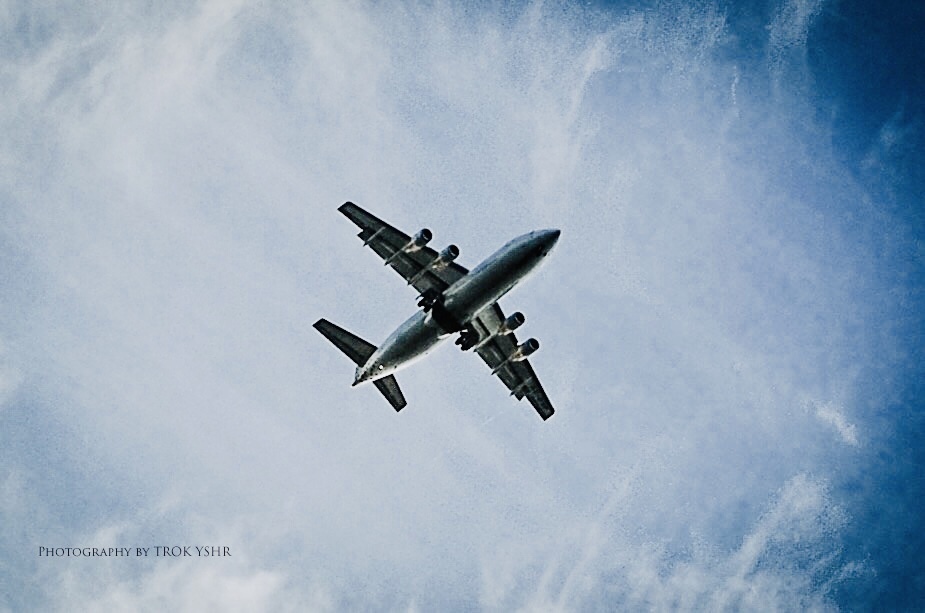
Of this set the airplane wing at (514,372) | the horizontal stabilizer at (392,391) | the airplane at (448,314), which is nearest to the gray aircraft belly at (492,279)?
the airplane at (448,314)

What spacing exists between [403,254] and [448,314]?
722cm

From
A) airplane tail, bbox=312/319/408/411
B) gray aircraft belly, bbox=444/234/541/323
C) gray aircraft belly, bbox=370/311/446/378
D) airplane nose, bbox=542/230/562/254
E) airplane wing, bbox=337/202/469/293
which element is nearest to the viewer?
airplane nose, bbox=542/230/562/254

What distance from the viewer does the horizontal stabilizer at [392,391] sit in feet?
241

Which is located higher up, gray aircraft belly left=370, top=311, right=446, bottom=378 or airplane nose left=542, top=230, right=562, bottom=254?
airplane nose left=542, top=230, right=562, bottom=254

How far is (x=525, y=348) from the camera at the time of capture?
235 ft

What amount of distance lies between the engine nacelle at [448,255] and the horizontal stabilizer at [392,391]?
45.4ft

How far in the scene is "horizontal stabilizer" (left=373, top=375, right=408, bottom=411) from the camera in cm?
7331

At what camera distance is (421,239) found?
6475cm

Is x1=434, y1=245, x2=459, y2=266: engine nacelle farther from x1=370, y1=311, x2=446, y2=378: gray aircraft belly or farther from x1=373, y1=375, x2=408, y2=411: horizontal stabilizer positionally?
x1=373, y1=375, x2=408, y2=411: horizontal stabilizer

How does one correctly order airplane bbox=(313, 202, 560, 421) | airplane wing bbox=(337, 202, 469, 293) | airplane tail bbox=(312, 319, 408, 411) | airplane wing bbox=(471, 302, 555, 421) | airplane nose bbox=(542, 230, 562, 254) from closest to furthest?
airplane nose bbox=(542, 230, 562, 254)
airplane bbox=(313, 202, 560, 421)
airplane wing bbox=(337, 202, 469, 293)
airplane tail bbox=(312, 319, 408, 411)
airplane wing bbox=(471, 302, 555, 421)

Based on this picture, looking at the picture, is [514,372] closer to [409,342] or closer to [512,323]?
[512,323]

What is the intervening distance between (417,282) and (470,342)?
275 inches

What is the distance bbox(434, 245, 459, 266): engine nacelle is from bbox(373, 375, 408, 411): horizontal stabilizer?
13840 millimetres

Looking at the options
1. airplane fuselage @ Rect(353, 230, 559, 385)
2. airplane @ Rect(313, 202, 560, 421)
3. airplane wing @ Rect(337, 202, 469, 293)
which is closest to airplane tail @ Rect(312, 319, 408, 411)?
airplane @ Rect(313, 202, 560, 421)
